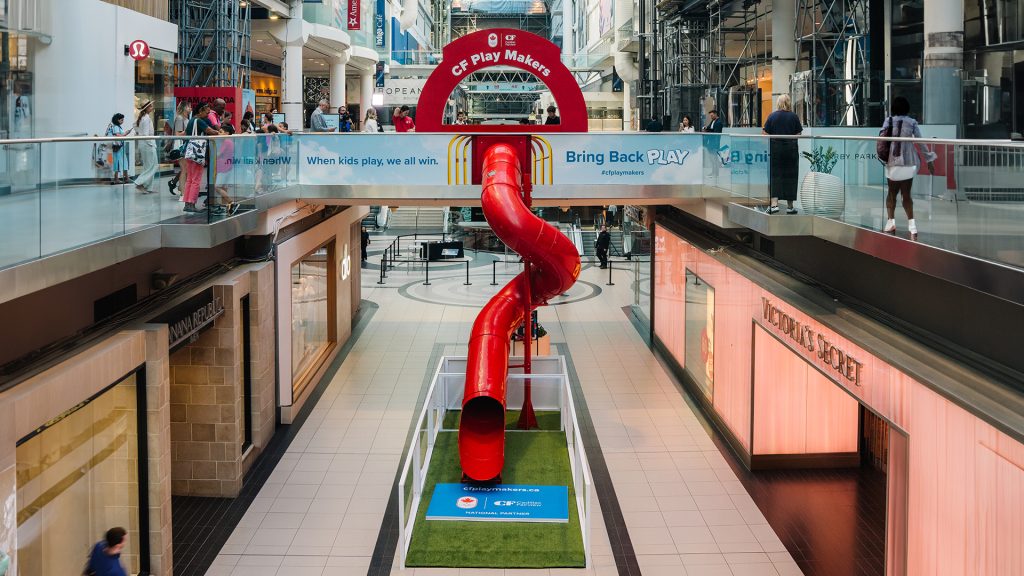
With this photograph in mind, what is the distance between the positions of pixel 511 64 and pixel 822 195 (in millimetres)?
5593

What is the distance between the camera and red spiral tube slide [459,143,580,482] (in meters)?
9.87

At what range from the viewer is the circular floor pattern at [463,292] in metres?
23.8

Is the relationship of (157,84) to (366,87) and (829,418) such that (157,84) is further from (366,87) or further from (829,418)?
(366,87)

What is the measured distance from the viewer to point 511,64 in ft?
42.0

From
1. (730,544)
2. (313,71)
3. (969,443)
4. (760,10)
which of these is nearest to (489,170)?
(730,544)

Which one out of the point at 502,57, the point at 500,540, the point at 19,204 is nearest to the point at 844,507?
the point at 500,540

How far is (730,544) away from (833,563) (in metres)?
1.00

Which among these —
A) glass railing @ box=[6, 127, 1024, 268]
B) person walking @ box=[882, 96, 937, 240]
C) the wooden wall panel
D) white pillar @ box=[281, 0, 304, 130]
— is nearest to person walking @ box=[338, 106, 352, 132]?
glass railing @ box=[6, 127, 1024, 268]

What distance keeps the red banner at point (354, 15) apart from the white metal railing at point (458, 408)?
24501 mm

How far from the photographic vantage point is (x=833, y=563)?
8.91 meters

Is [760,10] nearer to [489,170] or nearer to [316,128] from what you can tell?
[316,128]

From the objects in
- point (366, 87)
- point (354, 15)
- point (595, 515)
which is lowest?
point (595, 515)

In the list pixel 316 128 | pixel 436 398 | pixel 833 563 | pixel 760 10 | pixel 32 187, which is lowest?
pixel 833 563

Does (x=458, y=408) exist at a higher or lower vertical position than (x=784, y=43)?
lower
